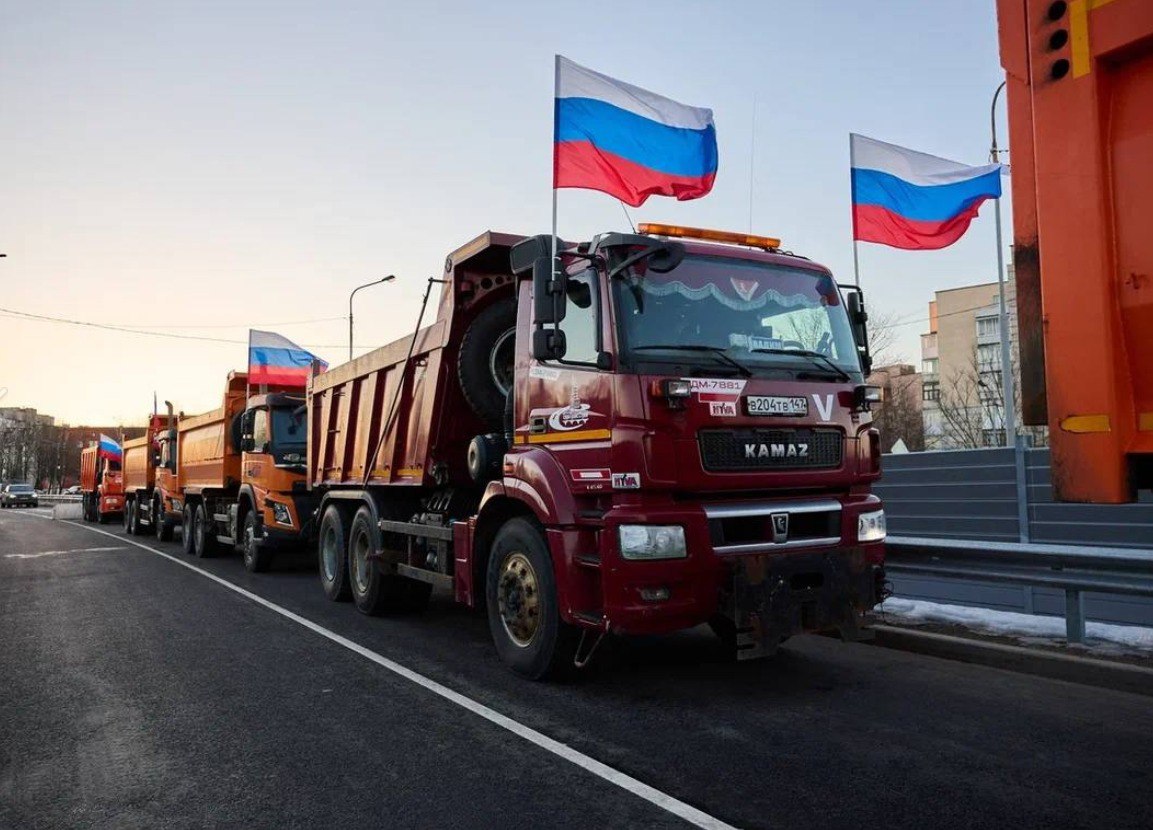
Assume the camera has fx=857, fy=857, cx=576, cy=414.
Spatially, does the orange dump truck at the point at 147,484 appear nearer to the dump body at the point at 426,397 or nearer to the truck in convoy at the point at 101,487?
the truck in convoy at the point at 101,487

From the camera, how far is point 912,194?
36.1 feet

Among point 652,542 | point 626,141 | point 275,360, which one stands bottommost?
point 652,542

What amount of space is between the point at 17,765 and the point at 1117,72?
5.89 metres

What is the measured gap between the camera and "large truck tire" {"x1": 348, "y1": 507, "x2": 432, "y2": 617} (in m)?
8.80

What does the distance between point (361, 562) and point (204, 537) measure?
8.36m

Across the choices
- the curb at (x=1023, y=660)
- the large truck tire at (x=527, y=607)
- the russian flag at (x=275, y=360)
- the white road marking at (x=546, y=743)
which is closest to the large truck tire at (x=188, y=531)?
the russian flag at (x=275, y=360)

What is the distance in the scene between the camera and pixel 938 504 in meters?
8.94

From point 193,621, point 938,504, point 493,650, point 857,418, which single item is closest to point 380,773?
point 493,650

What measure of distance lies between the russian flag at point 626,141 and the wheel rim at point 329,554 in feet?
17.6

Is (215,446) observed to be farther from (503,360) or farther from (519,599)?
(519,599)

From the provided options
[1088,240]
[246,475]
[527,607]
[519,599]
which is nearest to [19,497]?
[246,475]

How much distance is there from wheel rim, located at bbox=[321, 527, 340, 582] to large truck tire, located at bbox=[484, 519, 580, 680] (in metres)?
4.15

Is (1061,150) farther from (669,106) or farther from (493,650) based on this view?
(493,650)

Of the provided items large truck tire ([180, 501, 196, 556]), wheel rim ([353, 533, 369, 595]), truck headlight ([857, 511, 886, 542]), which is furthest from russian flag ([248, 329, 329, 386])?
truck headlight ([857, 511, 886, 542])
